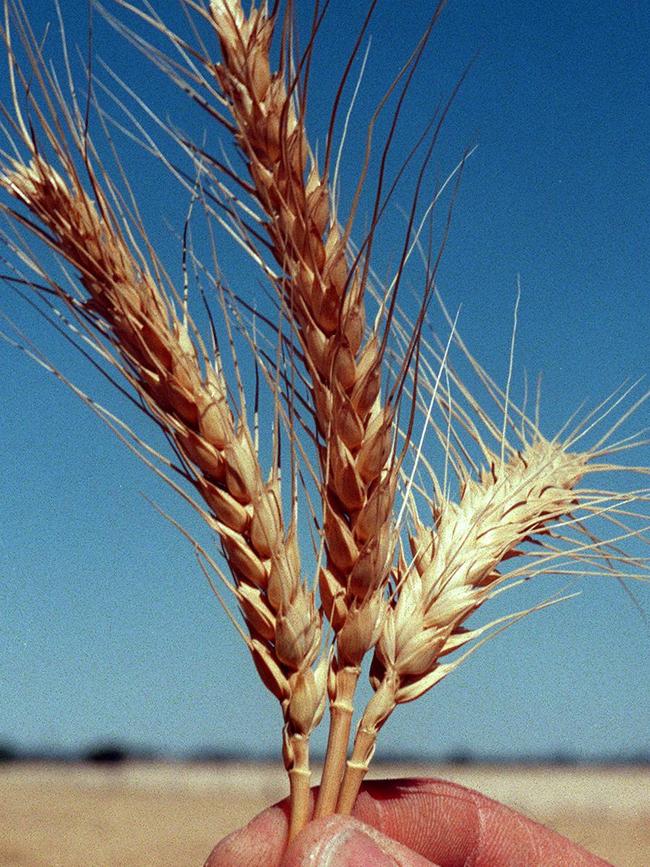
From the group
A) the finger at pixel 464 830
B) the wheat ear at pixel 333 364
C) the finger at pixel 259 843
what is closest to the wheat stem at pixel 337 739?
the wheat ear at pixel 333 364

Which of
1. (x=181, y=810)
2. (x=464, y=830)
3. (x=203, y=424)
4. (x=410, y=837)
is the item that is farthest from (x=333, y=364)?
(x=181, y=810)

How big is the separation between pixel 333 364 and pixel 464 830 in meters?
1.34

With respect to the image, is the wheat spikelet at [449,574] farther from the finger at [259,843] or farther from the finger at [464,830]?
the finger at [464,830]

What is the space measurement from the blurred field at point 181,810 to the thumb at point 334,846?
1.01 m

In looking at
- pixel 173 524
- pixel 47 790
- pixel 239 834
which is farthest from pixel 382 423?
pixel 47 790

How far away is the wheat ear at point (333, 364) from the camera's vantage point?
56.2 inches

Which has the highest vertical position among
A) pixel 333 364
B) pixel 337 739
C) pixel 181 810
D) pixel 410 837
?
pixel 333 364

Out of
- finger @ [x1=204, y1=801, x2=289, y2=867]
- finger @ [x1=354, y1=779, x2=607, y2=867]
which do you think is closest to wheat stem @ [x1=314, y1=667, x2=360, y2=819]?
finger @ [x1=204, y1=801, x2=289, y2=867]

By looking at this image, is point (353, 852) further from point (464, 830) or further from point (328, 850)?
point (464, 830)

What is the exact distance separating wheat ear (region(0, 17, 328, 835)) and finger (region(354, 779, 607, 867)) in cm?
59

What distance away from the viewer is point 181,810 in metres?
10.8

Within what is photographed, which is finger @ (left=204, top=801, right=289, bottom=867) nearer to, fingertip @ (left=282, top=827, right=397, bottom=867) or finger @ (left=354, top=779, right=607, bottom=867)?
fingertip @ (left=282, top=827, right=397, bottom=867)

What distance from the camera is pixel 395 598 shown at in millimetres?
1548

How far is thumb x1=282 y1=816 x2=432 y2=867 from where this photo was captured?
136 cm
